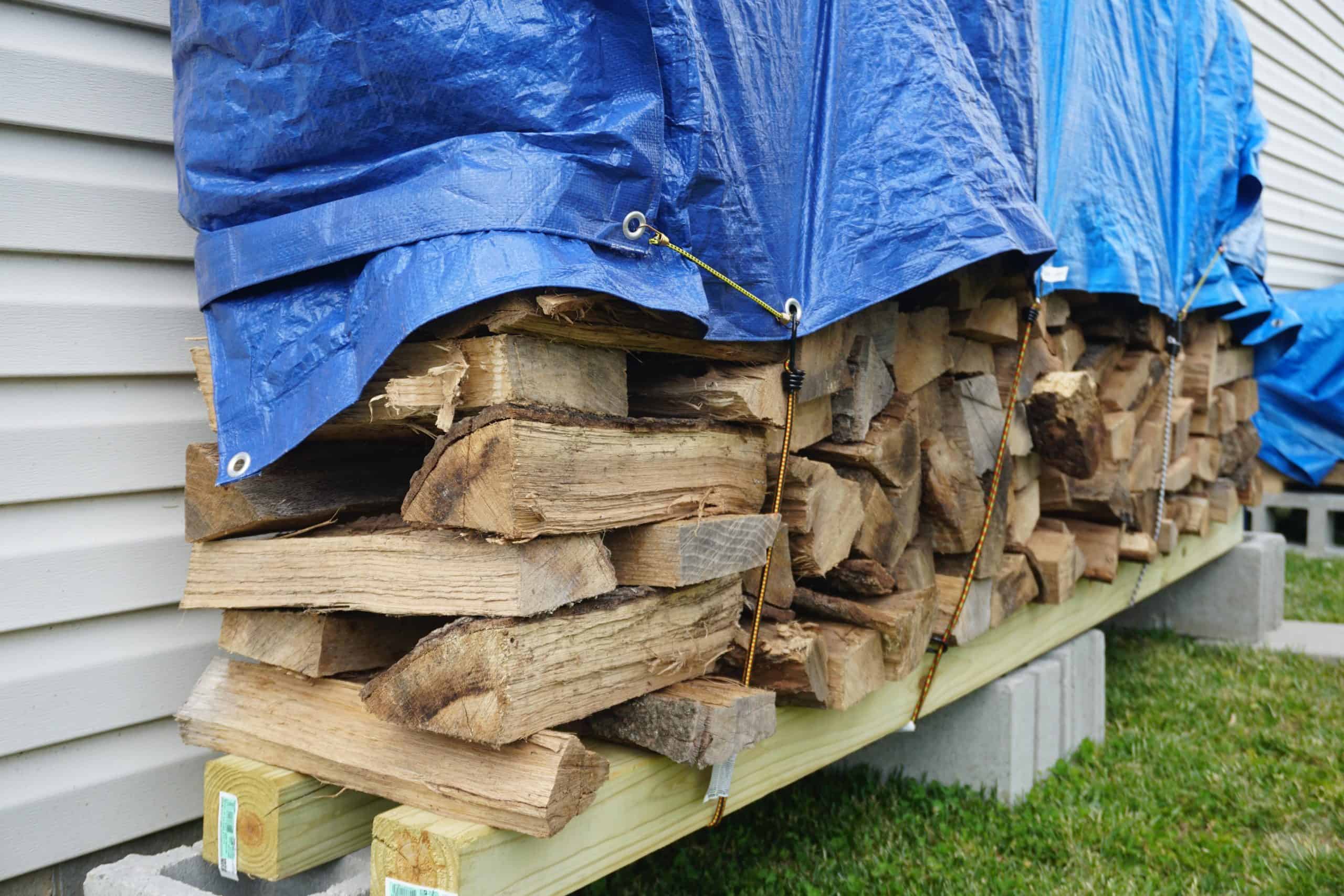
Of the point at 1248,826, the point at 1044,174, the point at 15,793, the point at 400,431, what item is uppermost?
the point at 1044,174

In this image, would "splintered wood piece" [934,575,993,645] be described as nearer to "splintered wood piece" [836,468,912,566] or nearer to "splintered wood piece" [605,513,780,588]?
"splintered wood piece" [836,468,912,566]

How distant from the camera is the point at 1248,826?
3.20 meters

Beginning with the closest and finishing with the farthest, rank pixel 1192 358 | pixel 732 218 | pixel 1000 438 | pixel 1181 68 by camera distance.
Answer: pixel 732 218 → pixel 1000 438 → pixel 1181 68 → pixel 1192 358

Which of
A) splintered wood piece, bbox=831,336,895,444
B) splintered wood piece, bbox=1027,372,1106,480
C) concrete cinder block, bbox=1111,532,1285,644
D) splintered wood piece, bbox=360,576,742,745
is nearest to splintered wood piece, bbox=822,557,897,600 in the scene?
splintered wood piece, bbox=831,336,895,444

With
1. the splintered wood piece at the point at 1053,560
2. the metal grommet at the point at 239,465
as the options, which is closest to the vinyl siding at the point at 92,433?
the metal grommet at the point at 239,465

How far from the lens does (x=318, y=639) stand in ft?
5.88

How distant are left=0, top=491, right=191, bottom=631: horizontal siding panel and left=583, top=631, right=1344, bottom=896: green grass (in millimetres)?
1382

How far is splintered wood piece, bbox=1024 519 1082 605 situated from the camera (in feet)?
10.6

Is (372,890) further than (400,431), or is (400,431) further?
(400,431)

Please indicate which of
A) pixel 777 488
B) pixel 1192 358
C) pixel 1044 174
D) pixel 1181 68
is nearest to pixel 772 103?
pixel 777 488

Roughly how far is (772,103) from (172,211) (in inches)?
50.2

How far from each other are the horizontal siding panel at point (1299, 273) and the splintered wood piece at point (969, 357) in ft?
18.9

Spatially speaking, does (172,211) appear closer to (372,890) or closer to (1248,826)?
(372,890)

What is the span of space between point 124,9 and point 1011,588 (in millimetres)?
2571
